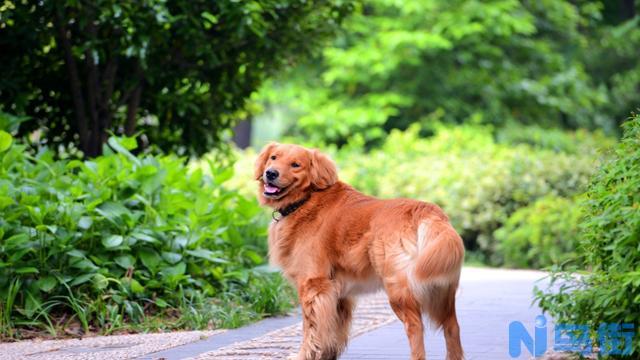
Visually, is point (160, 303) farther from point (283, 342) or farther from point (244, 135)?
point (244, 135)

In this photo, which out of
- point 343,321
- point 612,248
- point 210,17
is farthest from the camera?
point 210,17

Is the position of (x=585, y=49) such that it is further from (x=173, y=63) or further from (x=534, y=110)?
(x=173, y=63)

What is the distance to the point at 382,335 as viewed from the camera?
22.3ft

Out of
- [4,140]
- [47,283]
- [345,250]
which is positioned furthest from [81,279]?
[345,250]

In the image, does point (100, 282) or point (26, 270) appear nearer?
point (26, 270)

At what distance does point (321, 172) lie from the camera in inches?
239

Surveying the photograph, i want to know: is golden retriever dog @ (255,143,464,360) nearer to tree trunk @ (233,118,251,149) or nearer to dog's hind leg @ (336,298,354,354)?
dog's hind leg @ (336,298,354,354)

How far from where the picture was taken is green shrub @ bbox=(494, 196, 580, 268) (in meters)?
12.0

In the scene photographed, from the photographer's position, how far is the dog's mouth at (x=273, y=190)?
607 centimetres

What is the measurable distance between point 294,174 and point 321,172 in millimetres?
174

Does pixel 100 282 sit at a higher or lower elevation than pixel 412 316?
lower

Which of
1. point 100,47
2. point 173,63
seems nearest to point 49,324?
point 100,47

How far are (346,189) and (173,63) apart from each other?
176 inches

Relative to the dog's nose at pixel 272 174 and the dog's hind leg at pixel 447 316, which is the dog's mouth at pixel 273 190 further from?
the dog's hind leg at pixel 447 316
